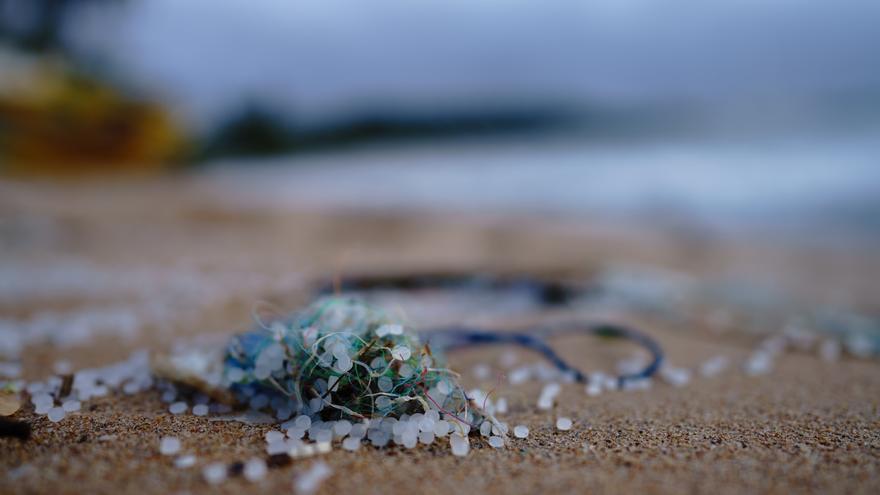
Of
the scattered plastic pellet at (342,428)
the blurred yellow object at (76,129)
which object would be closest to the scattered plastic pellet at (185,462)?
the scattered plastic pellet at (342,428)

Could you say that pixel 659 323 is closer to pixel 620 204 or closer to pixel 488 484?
pixel 488 484

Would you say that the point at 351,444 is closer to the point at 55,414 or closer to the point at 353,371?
the point at 353,371

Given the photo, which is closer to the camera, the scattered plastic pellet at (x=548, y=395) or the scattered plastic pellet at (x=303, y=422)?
the scattered plastic pellet at (x=303, y=422)

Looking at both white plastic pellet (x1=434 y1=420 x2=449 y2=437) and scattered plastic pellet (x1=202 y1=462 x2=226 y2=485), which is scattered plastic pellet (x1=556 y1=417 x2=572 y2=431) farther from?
scattered plastic pellet (x1=202 y1=462 x2=226 y2=485)

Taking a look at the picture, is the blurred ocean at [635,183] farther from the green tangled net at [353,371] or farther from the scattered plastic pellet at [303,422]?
the scattered plastic pellet at [303,422]

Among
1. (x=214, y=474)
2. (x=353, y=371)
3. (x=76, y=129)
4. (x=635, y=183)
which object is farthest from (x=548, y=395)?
(x=76, y=129)

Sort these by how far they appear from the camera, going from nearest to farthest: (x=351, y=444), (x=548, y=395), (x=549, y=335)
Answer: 1. (x=351, y=444)
2. (x=548, y=395)
3. (x=549, y=335)
